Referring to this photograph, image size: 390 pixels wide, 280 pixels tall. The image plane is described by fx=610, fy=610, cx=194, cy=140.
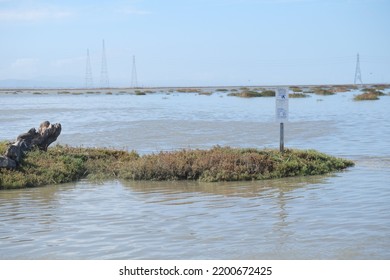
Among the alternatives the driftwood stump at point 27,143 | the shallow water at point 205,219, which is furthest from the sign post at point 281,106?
the driftwood stump at point 27,143

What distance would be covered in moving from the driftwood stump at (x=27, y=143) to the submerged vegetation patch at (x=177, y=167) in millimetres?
198

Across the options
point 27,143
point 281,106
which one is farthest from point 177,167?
point 27,143

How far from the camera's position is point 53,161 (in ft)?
50.9

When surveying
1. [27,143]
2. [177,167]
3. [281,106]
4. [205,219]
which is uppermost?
[281,106]

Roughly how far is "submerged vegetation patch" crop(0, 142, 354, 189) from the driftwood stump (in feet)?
0.65

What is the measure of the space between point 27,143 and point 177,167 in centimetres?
435

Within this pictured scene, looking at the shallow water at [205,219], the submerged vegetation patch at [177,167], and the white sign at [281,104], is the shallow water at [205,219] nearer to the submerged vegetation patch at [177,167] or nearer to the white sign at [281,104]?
the submerged vegetation patch at [177,167]

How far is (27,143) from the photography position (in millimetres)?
16188

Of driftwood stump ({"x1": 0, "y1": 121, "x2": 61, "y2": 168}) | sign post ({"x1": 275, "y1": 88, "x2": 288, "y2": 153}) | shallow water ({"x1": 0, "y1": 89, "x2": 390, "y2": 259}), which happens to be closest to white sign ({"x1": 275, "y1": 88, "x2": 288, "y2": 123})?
sign post ({"x1": 275, "y1": 88, "x2": 288, "y2": 153})

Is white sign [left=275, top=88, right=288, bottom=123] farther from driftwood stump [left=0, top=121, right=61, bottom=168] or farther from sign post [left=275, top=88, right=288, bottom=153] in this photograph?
driftwood stump [left=0, top=121, right=61, bottom=168]

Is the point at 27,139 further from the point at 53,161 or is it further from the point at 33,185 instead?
the point at 33,185

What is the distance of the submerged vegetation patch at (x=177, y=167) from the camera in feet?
47.3

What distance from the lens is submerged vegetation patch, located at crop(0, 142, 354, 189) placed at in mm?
14414

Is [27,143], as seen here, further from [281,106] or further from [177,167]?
[281,106]
